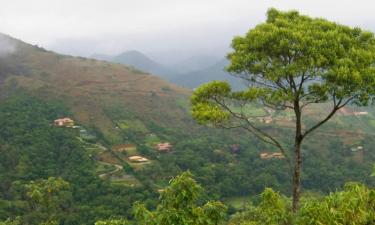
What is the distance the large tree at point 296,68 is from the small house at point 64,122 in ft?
480

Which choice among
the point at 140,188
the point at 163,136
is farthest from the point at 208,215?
the point at 163,136

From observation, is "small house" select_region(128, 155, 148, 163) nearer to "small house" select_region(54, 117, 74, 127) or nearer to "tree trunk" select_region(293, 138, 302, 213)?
"small house" select_region(54, 117, 74, 127)

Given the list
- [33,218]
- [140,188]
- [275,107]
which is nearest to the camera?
[275,107]

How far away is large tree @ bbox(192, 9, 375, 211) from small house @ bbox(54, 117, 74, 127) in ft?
480

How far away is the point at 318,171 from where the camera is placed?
14275 cm

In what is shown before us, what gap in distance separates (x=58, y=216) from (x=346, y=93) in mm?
80658

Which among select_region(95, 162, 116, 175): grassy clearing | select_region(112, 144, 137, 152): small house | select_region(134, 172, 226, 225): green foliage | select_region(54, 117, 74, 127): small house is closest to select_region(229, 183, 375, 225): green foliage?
select_region(134, 172, 226, 225): green foliage

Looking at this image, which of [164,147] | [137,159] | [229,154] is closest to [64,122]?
[137,159]

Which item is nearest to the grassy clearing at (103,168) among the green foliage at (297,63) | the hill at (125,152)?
the hill at (125,152)

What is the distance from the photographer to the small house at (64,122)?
158150 mm

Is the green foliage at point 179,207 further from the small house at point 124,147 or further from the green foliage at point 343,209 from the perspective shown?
the small house at point 124,147

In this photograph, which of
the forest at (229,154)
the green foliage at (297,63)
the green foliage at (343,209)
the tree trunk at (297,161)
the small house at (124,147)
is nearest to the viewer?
the green foliage at (343,209)

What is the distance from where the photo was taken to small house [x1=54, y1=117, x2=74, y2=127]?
6226 inches

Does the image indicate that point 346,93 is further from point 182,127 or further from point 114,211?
point 182,127
